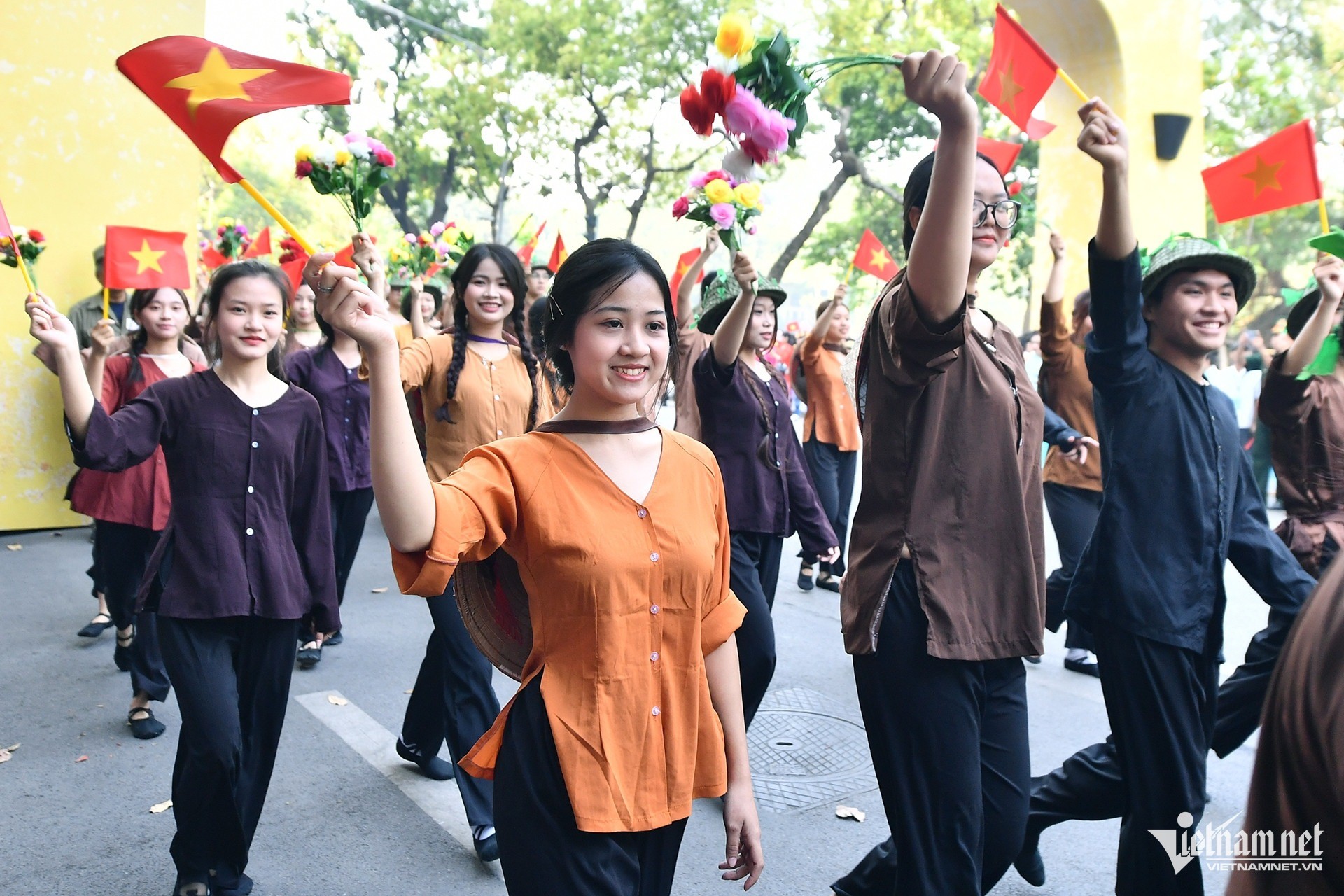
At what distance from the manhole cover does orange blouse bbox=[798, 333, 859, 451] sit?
112 inches

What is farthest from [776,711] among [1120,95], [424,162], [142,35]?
[424,162]

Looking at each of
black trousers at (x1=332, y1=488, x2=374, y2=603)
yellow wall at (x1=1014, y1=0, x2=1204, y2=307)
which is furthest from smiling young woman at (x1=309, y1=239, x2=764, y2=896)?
yellow wall at (x1=1014, y1=0, x2=1204, y2=307)

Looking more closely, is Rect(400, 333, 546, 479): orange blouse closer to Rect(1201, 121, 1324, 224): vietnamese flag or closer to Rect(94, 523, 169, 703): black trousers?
Rect(94, 523, 169, 703): black trousers

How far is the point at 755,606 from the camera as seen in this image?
4109mm

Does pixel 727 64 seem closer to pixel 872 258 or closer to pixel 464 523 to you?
pixel 464 523

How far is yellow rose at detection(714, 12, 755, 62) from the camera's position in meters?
2.03

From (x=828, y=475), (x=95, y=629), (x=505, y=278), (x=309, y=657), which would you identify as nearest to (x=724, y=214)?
(x=505, y=278)

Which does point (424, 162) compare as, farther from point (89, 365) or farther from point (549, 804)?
point (549, 804)

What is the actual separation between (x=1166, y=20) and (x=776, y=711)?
10639 mm

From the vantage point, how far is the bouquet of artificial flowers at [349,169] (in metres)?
2.59

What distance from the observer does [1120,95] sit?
1205 centimetres

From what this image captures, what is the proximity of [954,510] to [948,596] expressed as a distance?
0.20 m

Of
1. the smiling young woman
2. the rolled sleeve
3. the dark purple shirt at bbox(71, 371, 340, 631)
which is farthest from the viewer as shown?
the dark purple shirt at bbox(71, 371, 340, 631)

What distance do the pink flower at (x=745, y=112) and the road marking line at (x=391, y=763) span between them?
2.52m
